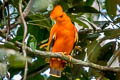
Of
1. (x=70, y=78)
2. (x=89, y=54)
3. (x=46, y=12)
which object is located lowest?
(x=70, y=78)

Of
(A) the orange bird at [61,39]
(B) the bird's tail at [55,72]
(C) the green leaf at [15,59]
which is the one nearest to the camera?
(C) the green leaf at [15,59]

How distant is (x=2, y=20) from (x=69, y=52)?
64 cm

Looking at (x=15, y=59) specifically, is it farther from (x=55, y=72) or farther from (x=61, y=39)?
(x=61, y=39)

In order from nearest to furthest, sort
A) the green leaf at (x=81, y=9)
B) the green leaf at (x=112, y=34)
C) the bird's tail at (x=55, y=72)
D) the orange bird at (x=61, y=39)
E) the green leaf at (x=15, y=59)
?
the green leaf at (x=15, y=59) → the green leaf at (x=112, y=34) → the green leaf at (x=81, y=9) → the bird's tail at (x=55, y=72) → the orange bird at (x=61, y=39)

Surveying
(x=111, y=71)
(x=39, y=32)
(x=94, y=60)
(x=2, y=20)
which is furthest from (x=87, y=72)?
(x=2, y=20)

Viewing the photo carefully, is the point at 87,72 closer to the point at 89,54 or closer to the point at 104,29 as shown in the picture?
the point at 89,54

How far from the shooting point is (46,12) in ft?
5.42

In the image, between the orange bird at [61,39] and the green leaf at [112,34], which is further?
the orange bird at [61,39]

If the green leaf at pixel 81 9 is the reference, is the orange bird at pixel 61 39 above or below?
below

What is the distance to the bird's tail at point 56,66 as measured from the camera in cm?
184

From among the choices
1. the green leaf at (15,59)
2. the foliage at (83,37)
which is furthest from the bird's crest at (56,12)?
the green leaf at (15,59)

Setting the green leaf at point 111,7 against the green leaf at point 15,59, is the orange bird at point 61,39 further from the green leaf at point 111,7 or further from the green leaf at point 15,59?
the green leaf at point 15,59

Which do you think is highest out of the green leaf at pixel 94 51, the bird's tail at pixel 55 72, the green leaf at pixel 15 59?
the green leaf at pixel 15 59

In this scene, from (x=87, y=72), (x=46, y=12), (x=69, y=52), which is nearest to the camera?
(x=46, y=12)
